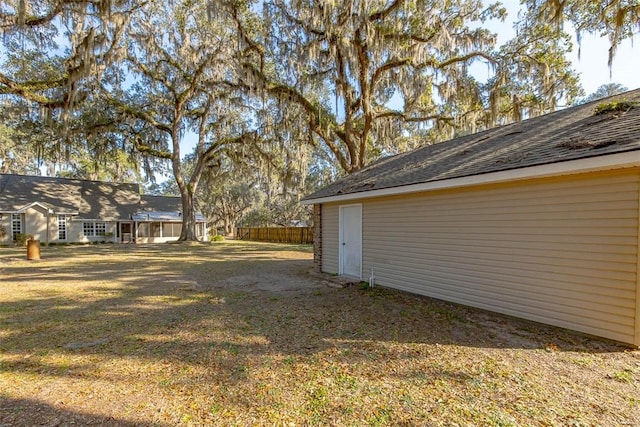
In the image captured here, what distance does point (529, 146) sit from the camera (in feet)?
16.7

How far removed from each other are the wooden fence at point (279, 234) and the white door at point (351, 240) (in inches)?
551

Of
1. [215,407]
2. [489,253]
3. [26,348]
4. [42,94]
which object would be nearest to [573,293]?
[489,253]

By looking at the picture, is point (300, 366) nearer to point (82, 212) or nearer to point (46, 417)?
point (46, 417)

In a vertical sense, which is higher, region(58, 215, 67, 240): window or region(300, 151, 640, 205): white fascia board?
region(300, 151, 640, 205): white fascia board

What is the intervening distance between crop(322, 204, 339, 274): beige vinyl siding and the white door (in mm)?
247

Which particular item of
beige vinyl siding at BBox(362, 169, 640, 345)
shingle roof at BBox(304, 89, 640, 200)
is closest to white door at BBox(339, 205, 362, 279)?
shingle roof at BBox(304, 89, 640, 200)

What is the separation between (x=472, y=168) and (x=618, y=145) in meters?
1.88

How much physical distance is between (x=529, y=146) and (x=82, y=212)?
2682 cm

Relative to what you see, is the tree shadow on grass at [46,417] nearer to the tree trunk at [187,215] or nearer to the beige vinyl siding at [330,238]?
the beige vinyl siding at [330,238]

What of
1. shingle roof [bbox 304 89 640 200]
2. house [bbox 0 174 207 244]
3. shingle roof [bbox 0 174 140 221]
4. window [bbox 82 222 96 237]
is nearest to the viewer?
shingle roof [bbox 304 89 640 200]

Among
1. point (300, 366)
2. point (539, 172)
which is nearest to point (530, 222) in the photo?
point (539, 172)

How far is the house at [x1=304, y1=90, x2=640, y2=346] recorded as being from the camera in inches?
152

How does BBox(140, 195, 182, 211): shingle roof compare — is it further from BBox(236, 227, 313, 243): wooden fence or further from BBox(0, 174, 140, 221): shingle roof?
Result: BBox(236, 227, 313, 243): wooden fence

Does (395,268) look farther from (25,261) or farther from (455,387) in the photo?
(25,261)
